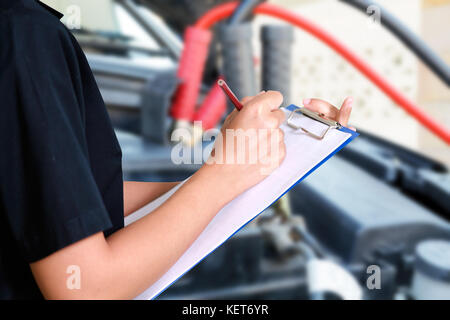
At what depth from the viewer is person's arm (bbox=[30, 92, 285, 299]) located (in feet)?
0.93

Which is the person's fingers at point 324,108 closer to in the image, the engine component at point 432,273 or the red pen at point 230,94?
the red pen at point 230,94

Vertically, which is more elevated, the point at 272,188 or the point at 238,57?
the point at 238,57

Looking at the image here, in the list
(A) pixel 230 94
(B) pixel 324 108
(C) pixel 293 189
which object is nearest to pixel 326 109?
(B) pixel 324 108

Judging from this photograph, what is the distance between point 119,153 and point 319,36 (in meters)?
0.66

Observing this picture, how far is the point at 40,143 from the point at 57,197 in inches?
1.5

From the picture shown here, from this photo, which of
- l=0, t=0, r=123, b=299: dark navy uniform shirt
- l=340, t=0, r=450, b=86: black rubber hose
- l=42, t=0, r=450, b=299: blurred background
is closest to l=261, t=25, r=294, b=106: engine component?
l=42, t=0, r=450, b=299: blurred background

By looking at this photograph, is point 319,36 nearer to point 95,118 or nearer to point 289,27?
point 289,27

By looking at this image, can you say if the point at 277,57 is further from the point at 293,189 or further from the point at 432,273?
the point at 432,273

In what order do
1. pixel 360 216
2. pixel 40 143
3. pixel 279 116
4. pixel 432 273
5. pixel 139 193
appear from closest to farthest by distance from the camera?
1. pixel 40 143
2. pixel 279 116
3. pixel 139 193
4. pixel 432 273
5. pixel 360 216

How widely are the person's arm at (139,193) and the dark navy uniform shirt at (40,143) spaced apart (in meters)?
0.18

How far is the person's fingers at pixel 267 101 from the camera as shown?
361 millimetres

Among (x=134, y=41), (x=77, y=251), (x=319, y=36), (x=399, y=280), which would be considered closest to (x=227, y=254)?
(x=399, y=280)

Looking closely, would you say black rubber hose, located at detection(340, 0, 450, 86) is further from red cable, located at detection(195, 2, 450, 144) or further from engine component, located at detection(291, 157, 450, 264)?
engine component, located at detection(291, 157, 450, 264)

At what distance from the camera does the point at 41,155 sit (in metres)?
0.27
